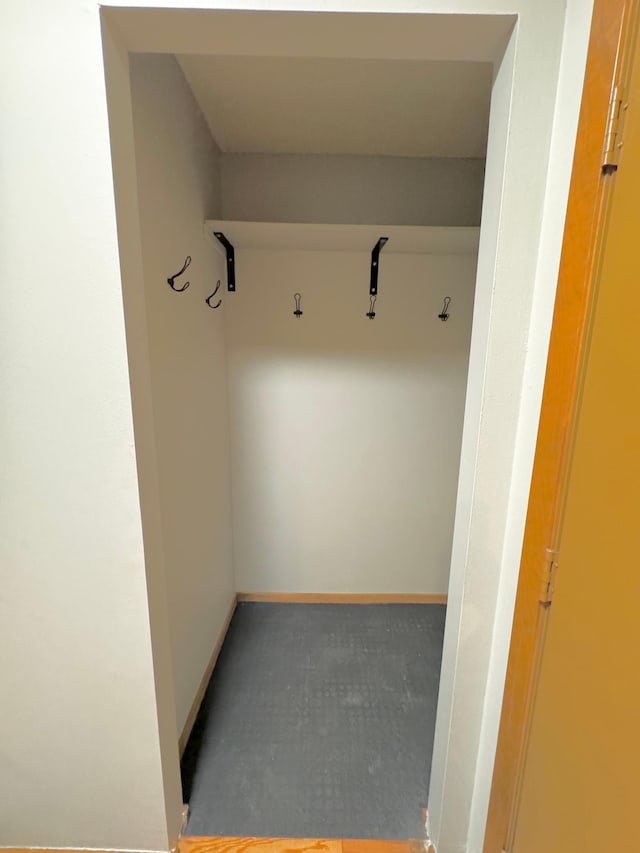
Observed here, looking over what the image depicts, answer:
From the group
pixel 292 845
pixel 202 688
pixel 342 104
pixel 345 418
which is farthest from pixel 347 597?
pixel 342 104

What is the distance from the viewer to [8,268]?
819 millimetres

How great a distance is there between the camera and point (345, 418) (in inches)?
85.4

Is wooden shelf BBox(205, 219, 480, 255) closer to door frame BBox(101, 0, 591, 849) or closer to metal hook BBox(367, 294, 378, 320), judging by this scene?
metal hook BBox(367, 294, 378, 320)

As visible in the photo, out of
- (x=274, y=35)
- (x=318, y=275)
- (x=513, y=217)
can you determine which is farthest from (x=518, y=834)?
(x=318, y=275)

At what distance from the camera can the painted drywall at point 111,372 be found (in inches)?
29.5

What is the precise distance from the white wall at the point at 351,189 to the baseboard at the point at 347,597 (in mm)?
2093

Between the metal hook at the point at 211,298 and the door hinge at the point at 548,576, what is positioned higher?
the metal hook at the point at 211,298

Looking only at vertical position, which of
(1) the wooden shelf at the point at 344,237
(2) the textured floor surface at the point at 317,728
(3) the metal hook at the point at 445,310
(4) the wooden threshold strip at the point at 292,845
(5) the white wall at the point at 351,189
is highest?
(5) the white wall at the point at 351,189

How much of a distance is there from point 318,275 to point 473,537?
5.08 ft

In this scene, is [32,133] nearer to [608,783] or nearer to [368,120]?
[368,120]

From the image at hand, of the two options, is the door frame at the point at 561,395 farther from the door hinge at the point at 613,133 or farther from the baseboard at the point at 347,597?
the baseboard at the point at 347,597

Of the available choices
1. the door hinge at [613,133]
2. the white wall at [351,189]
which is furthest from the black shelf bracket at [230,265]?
the door hinge at [613,133]

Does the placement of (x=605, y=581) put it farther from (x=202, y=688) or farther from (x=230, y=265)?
(x=230, y=265)

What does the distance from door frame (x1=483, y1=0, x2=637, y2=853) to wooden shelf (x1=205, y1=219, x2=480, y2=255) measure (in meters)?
1.06
